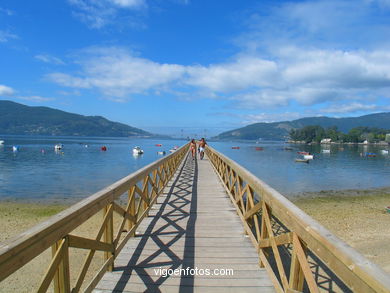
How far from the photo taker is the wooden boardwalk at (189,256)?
10.3 ft

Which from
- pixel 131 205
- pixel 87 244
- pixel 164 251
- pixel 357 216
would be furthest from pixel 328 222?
pixel 87 244

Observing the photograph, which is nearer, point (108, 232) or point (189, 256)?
point (108, 232)

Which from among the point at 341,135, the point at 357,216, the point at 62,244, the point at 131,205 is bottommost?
the point at 357,216

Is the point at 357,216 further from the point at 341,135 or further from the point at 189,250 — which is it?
the point at 341,135

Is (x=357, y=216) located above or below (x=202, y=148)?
below

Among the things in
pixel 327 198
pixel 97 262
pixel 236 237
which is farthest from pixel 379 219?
pixel 97 262

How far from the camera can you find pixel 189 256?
393 cm

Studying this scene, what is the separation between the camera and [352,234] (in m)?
10.2

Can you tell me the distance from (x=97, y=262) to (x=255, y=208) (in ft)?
18.3

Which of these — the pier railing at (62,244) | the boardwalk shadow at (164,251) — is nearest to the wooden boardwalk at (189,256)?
the boardwalk shadow at (164,251)

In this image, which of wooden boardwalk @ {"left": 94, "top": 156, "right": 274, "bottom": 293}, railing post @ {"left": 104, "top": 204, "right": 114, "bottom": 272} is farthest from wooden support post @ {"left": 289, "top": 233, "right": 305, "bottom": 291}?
railing post @ {"left": 104, "top": 204, "right": 114, "bottom": 272}

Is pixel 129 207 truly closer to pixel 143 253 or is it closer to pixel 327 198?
pixel 143 253

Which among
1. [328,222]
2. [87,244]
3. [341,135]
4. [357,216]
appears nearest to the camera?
[87,244]

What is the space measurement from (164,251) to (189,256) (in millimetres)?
420
